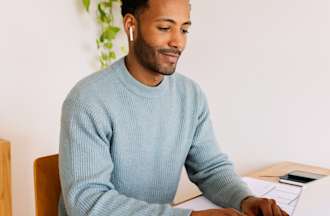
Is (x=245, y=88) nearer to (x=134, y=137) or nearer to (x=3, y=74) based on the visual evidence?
(x=134, y=137)

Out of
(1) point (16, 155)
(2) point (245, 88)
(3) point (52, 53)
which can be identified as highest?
(3) point (52, 53)

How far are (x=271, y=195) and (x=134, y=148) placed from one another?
0.43m

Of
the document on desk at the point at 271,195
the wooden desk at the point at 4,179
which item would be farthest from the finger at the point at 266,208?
the wooden desk at the point at 4,179

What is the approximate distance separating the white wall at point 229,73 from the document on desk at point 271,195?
40 centimetres

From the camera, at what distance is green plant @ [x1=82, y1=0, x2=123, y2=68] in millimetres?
2113

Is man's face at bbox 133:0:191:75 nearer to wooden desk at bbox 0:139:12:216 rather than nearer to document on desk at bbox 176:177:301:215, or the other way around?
document on desk at bbox 176:177:301:215

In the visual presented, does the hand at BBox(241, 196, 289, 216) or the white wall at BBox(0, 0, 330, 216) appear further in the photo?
the white wall at BBox(0, 0, 330, 216)

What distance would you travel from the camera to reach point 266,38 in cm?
177

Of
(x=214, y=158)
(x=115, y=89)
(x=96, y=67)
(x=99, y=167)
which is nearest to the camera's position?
(x=99, y=167)

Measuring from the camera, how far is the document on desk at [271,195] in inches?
46.0

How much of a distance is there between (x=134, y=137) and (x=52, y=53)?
993 mm

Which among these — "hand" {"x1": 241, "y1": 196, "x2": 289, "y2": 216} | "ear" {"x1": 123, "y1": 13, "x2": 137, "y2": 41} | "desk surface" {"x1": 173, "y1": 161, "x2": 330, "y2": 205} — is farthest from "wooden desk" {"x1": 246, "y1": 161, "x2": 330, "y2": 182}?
"ear" {"x1": 123, "y1": 13, "x2": 137, "y2": 41}

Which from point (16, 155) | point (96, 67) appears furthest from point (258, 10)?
point (16, 155)

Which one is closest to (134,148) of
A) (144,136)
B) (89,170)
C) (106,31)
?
(144,136)
